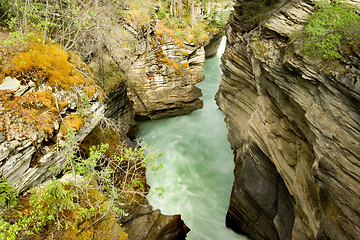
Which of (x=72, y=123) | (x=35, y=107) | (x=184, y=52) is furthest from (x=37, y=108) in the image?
(x=184, y=52)

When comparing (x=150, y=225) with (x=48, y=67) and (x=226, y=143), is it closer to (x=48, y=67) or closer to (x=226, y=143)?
(x=48, y=67)

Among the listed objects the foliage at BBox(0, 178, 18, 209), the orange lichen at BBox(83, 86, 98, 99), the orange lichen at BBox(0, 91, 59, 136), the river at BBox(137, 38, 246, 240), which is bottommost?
the river at BBox(137, 38, 246, 240)

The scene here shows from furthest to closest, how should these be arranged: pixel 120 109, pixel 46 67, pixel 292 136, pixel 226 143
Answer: pixel 226 143 → pixel 120 109 → pixel 292 136 → pixel 46 67

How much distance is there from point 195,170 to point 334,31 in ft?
33.5

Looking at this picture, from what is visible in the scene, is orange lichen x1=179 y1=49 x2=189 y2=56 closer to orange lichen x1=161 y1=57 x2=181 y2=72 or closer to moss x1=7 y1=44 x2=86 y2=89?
orange lichen x1=161 y1=57 x2=181 y2=72

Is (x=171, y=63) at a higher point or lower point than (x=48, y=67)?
lower

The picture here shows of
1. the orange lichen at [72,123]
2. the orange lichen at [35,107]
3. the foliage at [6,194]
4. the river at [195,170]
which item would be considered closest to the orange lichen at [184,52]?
the river at [195,170]

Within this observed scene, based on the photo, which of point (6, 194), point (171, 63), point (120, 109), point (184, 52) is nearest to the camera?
point (6, 194)

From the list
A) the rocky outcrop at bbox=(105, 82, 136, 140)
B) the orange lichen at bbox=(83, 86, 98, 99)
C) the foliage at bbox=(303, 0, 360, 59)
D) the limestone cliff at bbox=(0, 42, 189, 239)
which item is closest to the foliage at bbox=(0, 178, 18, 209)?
the limestone cliff at bbox=(0, 42, 189, 239)

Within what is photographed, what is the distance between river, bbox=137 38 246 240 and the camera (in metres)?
11.1

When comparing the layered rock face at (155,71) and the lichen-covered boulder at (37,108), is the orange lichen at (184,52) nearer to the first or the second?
the layered rock face at (155,71)

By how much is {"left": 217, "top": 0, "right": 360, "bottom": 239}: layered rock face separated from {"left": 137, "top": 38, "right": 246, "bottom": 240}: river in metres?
1.30

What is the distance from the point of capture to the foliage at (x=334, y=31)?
15.0ft

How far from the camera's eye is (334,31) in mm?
4871
